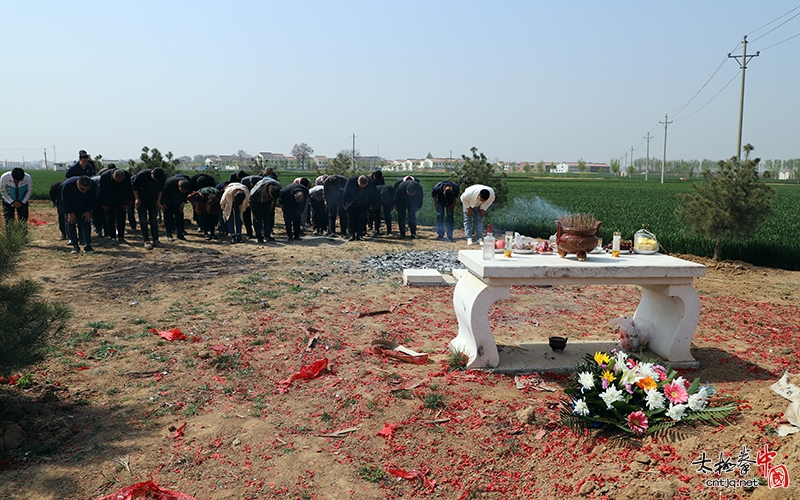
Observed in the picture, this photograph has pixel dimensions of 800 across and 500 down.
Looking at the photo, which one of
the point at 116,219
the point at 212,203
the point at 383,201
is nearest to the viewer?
the point at 116,219

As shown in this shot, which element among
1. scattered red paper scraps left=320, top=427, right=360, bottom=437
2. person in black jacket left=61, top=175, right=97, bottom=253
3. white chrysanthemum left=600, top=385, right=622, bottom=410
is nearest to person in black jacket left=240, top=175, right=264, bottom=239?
person in black jacket left=61, top=175, right=97, bottom=253

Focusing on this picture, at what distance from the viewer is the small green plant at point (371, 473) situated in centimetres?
405

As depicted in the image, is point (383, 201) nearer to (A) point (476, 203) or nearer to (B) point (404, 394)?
(A) point (476, 203)

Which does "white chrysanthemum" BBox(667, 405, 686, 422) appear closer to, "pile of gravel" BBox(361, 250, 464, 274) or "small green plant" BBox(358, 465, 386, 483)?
"small green plant" BBox(358, 465, 386, 483)

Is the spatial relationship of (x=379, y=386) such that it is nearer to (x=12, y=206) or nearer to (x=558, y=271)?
(x=558, y=271)

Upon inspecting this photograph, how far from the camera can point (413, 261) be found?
12414mm

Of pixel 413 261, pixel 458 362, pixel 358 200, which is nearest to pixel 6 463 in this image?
pixel 458 362

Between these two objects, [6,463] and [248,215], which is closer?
[6,463]

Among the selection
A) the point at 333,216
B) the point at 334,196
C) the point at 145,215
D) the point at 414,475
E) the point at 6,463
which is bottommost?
the point at 414,475

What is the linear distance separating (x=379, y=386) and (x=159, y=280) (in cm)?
621

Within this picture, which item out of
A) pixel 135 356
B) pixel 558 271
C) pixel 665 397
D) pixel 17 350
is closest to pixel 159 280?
pixel 135 356

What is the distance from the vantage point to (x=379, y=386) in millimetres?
5605

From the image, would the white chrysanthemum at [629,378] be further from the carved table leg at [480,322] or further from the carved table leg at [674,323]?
the carved table leg at [674,323]

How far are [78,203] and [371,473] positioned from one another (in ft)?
36.0
